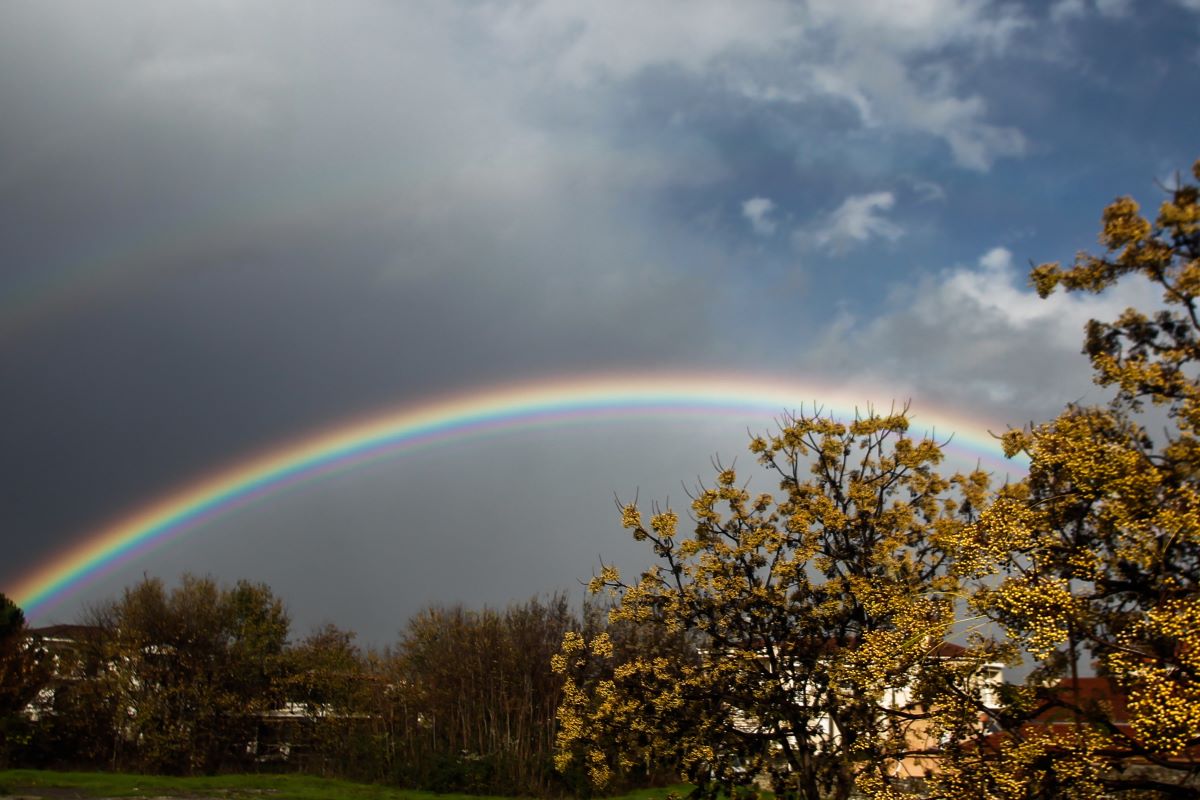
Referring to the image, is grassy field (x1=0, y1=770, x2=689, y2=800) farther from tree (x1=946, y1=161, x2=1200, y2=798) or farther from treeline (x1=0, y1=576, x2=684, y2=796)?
tree (x1=946, y1=161, x2=1200, y2=798)

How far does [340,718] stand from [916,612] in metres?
35.2

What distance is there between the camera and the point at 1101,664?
8.49 meters

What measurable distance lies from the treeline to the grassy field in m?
2.52

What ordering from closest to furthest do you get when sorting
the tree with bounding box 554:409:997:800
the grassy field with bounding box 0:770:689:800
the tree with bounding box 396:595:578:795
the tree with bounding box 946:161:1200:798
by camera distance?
the tree with bounding box 946:161:1200:798 < the tree with bounding box 554:409:997:800 < the grassy field with bounding box 0:770:689:800 < the tree with bounding box 396:595:578:795

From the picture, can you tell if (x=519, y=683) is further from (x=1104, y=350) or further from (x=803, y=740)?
(x=1104, y=350)

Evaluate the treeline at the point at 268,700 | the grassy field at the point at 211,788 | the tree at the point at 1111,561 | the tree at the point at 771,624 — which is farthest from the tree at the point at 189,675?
the tree at the point at 1111,561

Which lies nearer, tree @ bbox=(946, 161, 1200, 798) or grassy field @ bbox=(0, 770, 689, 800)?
tree @ bbox=(946, 161, 1200, 798)

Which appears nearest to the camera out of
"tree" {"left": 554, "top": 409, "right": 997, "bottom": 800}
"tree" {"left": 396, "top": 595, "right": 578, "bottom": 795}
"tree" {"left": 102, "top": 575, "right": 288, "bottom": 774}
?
"tree" {"left": 554, "top": 409, "right": 997, "bottom": 800}

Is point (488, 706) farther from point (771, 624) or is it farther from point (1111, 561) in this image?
point (1111, 561)

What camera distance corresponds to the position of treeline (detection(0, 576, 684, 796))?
3603 centimetres

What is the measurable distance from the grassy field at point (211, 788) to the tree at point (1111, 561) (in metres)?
23.2

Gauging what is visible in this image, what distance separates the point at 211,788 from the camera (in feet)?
96.1

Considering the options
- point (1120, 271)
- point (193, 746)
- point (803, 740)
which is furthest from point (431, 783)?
point (1120, 271)

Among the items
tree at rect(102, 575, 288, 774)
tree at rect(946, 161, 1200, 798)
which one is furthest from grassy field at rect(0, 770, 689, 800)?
tree at rect(946, 161, 1200, 798)
